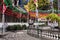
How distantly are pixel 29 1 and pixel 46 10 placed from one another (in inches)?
285

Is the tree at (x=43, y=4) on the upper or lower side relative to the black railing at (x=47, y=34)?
upper

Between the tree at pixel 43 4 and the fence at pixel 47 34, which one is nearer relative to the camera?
the fence at pixel 47 34

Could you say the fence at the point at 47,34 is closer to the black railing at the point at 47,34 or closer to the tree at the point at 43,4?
the black railing at the point at 47,34

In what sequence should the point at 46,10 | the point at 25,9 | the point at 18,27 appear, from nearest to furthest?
the point at 18,27
the point at 25,9
the point at 46,10

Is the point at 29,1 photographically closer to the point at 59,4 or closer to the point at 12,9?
the point at 59,4

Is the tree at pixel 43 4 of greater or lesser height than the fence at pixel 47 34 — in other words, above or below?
above

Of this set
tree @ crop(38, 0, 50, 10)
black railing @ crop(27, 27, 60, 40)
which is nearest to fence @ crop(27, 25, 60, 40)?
black railing @ crop(27, 27, 60, 40)

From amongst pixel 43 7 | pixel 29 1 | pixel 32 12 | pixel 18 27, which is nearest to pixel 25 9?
pixel 32 12

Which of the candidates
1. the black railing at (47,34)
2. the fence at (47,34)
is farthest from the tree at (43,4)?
the black railing at (47,34)

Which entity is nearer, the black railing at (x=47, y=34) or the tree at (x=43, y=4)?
the black railing at (x=47, y=34)

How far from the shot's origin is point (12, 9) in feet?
187

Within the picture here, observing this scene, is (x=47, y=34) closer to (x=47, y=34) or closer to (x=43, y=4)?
(x=47, y=34)

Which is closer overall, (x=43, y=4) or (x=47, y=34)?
(x=47, y=34)

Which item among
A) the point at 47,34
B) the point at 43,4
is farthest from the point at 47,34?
the point at 43,4
